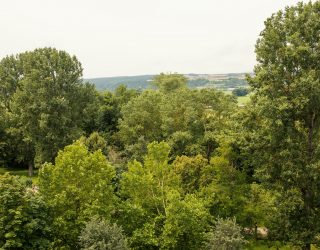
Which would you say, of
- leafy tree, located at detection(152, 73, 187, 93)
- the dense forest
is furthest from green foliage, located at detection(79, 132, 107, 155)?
leafy tree, located at detection(152, 73, 187, 93)

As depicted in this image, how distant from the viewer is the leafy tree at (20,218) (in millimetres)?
23828

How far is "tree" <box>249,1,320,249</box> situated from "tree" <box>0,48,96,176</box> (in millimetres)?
35052

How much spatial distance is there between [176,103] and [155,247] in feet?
90.3

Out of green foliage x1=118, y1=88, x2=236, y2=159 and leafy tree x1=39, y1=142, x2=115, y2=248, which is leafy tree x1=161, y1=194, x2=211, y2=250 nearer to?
leafy tree x1=39, y1=142, x2=115, y2=248

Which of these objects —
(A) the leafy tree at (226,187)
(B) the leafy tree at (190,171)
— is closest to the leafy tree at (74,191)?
(B) the leafy tree at (190,171)

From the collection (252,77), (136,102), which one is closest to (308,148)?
(252,77)

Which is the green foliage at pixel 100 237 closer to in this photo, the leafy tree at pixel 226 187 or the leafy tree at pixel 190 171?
the leafy tree at pixel 226 187

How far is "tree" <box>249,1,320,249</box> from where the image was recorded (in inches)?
1069

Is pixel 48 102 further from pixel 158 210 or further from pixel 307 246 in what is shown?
pixel 307 246

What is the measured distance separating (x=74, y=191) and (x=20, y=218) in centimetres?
436

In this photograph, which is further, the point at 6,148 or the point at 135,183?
the point at 6,148

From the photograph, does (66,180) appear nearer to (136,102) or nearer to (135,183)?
(135,183)

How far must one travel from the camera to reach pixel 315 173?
89.9 ft

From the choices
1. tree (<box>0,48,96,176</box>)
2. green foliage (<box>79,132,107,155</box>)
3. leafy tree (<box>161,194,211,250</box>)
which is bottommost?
leafy tree (<box>161,194,211,250</box>)
